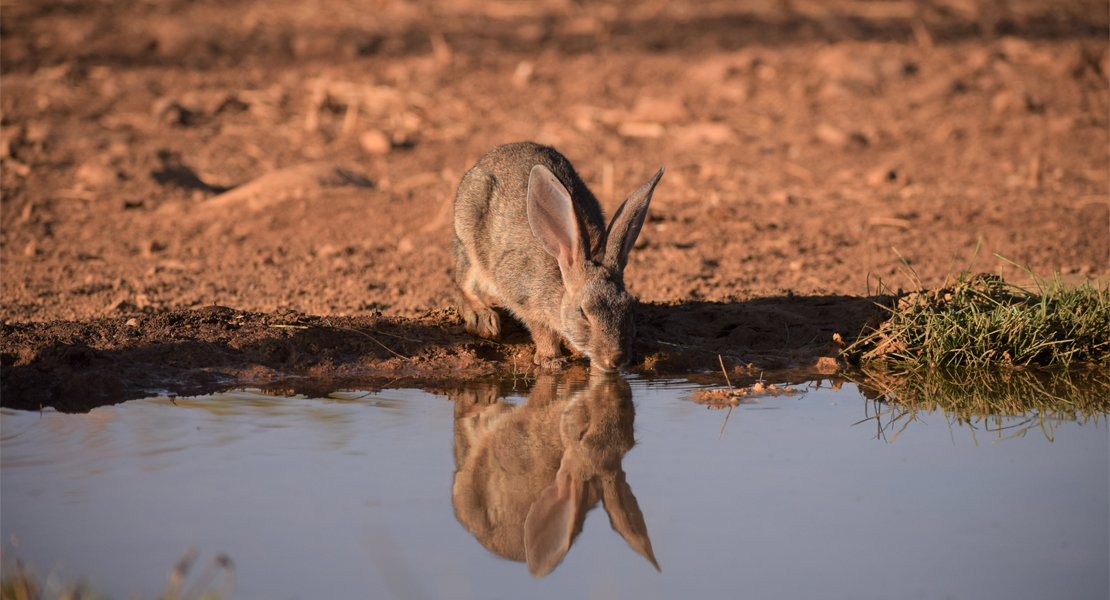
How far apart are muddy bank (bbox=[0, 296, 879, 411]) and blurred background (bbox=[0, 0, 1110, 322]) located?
770 mm

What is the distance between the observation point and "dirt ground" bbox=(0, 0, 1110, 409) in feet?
18.2

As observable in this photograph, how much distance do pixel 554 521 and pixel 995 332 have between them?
9.99 ft

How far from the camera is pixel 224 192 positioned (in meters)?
10.2

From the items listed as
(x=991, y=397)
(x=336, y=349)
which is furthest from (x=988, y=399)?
(x=336, y=349)

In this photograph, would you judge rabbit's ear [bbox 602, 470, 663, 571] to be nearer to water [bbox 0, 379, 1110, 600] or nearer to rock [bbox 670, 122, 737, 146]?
water [bbox 0, 379, 1110, 600]

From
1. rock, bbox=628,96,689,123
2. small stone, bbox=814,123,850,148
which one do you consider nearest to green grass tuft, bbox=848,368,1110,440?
small stone, bbox=814,123,850,148

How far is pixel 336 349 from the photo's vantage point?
521 cm

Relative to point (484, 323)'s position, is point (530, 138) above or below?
above

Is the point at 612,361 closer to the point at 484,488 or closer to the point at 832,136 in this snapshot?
the point at 484,488

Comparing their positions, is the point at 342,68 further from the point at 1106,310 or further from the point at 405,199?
the point at 1106,310

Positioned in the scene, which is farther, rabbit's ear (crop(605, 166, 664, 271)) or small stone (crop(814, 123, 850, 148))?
small stone (crop(814, 123, 850, 148))

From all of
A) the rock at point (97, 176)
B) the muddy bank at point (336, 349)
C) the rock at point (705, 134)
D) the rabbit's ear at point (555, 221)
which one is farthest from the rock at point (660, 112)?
the rabbit's ear at point (555, 221)

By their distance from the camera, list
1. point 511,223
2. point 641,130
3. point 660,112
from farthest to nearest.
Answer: point 660,112 < point 641,130 < point 511,223

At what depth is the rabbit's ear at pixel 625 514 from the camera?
287 centimetres
